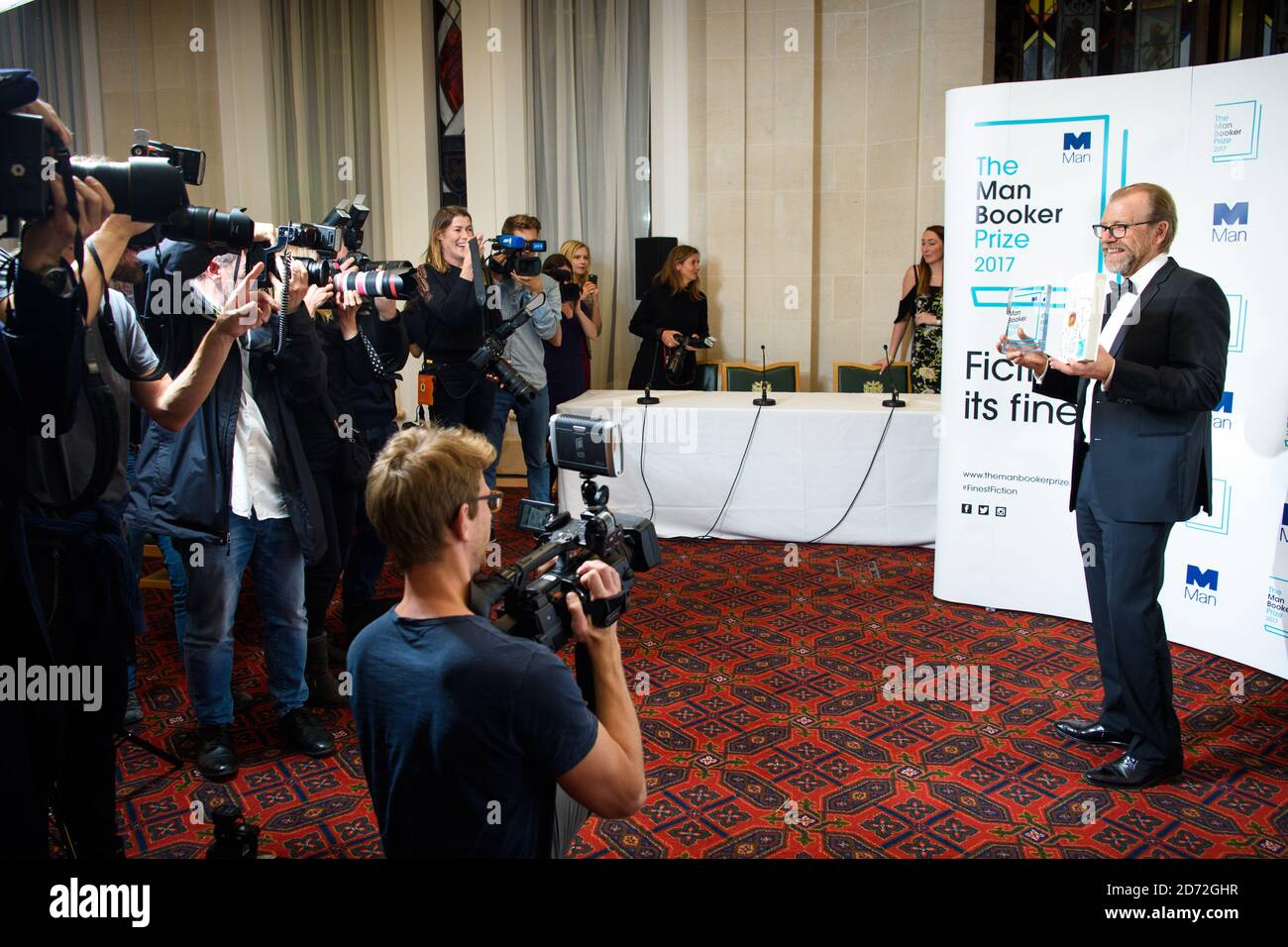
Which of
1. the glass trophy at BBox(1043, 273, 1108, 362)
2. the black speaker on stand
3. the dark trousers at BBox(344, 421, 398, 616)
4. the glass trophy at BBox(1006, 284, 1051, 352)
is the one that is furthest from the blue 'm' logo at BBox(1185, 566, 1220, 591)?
the black speaker on stand

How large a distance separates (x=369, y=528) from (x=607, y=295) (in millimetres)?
4145

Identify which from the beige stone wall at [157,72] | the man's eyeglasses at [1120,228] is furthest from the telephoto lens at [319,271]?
the beige stone wall at [157,72]

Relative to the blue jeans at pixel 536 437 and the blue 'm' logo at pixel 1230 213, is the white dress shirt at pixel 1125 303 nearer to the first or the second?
the blue 'm' logo at pixel 1230 213

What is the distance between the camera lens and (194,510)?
2.76m

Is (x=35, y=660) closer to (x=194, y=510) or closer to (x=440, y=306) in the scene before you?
(x=194, y=510)

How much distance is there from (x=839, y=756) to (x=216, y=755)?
177 centimetres

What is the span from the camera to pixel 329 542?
10.9 ft

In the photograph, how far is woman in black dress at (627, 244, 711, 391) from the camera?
654cm

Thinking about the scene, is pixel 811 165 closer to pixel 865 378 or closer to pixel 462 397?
pixel 865 378

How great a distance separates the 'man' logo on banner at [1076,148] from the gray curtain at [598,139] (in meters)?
4.08

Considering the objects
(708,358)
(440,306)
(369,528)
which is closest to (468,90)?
(708,358)

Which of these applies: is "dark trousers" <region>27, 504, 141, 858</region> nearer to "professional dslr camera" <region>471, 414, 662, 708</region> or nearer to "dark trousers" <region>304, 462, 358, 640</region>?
"professional dslr camera" <region>471, 414, 662, 708</region>
